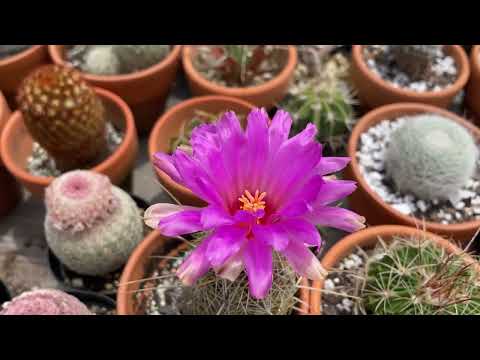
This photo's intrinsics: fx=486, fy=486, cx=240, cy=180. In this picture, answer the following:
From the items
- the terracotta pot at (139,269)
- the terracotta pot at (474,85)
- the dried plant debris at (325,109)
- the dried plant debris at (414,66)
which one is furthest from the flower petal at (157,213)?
the terracotta pot at (474,85)

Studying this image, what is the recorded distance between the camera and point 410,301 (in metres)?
Answer: 0.88

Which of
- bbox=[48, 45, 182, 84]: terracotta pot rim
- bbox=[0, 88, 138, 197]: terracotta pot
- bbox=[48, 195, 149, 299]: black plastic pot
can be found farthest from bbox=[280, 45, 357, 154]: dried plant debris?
bbox=[48, 195, 149, 299]: black plastic pot

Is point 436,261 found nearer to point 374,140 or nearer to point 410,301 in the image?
point 410,301

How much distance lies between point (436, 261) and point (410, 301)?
0.37ft

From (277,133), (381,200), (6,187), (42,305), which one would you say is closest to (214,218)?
(277,133)

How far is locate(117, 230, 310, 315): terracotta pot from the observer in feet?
3.29

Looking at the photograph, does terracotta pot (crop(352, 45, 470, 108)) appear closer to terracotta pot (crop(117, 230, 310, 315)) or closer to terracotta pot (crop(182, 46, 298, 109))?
terracotta pot (crop(182, 46, 298, 109))

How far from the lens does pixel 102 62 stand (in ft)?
5.03

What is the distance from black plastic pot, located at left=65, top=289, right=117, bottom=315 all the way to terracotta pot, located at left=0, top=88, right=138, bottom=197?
0.29 meters

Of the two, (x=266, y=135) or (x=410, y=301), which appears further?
(x=410, y=301)

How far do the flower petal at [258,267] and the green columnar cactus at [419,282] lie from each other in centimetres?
43

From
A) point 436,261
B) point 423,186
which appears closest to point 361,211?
point 423,186

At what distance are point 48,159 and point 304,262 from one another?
1049 millimetres

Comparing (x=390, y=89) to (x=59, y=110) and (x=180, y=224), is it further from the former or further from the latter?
(x=180, y=224)
